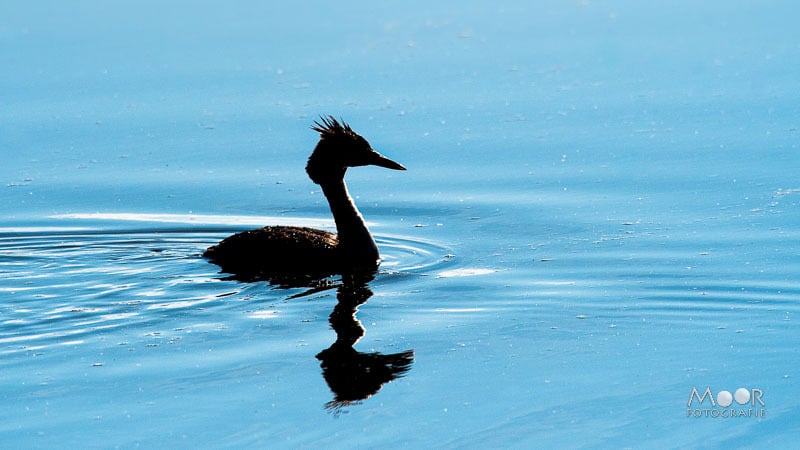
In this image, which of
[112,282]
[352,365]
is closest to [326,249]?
[112,282]

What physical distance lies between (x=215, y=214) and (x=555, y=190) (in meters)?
3.33

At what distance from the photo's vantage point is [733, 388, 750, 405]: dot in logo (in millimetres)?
7759

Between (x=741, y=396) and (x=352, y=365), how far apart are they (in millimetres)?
2383

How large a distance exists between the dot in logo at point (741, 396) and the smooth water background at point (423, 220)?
0.11 m

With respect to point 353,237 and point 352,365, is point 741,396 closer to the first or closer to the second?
point 352,365

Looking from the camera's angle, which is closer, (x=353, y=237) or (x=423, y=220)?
(x=353, y=237)

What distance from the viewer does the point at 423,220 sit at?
41.6ft

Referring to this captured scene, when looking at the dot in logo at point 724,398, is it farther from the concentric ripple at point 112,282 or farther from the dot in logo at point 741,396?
the concentric ripple at point 112,282

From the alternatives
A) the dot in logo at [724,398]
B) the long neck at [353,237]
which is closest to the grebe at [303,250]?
the long neck at [353,237]

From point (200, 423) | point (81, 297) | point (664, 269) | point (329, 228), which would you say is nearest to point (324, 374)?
point (200, 423)

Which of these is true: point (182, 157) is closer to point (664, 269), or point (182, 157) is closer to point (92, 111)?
point (92, 111)

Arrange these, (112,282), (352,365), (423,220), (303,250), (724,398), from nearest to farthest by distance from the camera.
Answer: (724,398), (352,365), (112,282), (303,250), (423,220)

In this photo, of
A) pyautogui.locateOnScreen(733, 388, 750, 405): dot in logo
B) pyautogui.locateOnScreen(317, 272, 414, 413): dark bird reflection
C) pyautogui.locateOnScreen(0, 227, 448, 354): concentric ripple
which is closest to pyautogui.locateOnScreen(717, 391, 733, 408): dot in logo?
pyautogui.locateOnScreen(733, 388, 750, 405): dot in logo

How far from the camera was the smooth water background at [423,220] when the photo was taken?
25.5 ft
